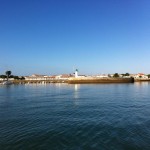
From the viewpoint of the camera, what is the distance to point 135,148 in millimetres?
12844

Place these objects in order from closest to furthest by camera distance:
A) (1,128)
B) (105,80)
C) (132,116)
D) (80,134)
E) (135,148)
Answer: (135,148) < (80,134) < (1,128) < (132,116) < (105,80)

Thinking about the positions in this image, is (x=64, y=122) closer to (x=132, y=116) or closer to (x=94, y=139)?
(x=94, y=139)

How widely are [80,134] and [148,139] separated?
4610 mm

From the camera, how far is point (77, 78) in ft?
427

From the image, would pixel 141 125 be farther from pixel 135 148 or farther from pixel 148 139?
pixel 135 148

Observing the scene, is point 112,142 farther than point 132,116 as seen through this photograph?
No

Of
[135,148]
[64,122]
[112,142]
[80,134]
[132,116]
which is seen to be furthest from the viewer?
[132,116]

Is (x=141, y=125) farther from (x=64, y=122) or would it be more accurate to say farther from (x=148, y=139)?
(x=64, y=122)

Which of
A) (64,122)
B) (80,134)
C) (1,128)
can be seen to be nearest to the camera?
(80,134)

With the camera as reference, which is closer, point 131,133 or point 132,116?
point 131,133

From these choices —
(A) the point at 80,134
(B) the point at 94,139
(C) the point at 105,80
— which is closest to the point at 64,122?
(A) the point at 80,134

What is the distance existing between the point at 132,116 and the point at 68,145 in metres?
10.7

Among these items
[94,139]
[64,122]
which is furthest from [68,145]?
[64,122]

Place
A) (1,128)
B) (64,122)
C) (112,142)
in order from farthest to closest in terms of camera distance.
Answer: (64,122), (1,128), (112,142)
